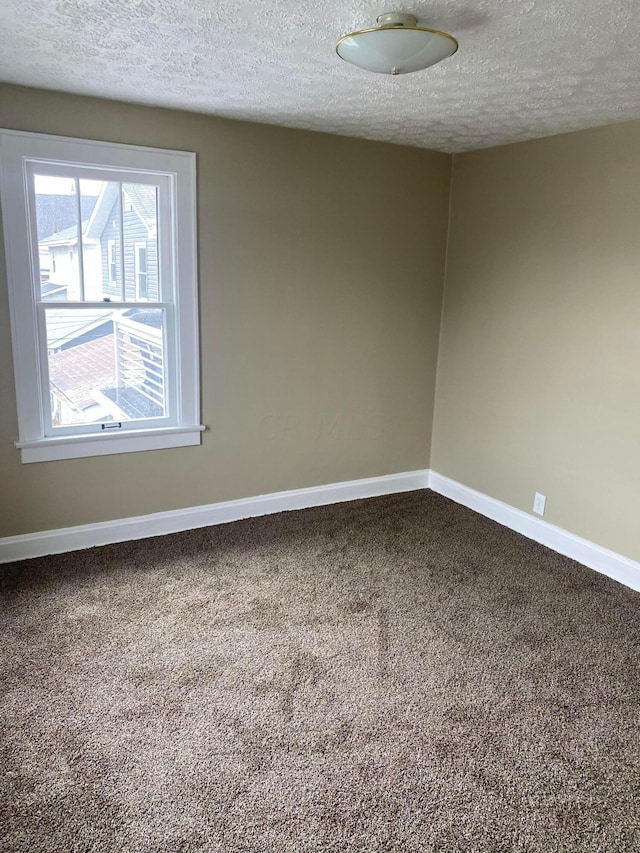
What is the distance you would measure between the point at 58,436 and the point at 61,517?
46 centimetres

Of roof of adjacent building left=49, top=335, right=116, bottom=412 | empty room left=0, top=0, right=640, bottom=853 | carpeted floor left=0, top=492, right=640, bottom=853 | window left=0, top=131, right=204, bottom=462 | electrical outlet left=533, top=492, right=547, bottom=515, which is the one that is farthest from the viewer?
electrical outlet left=533, top=492, right=547, bottom=515

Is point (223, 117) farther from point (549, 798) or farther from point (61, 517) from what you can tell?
point (549, 798)

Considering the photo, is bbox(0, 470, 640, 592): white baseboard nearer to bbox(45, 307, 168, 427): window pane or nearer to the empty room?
the empty room

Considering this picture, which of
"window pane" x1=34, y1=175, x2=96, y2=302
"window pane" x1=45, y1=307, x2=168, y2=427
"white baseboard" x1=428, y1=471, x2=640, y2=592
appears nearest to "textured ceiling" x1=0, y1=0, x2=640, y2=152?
"window pane" x1=34, y1=175, x2=96, y2=302

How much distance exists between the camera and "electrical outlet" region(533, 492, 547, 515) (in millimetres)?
3715

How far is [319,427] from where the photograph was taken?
4102mm

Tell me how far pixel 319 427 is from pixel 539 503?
57.4 inches

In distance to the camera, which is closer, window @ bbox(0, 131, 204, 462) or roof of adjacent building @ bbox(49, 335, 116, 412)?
window @ bbox(0, 131, 204, 462)

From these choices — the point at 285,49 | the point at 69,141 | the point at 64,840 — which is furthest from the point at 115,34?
the point at 64,840

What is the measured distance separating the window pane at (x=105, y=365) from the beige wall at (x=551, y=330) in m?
2.06

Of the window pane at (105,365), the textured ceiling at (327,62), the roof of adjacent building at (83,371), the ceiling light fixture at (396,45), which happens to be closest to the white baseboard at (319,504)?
the window pane at (105,365)

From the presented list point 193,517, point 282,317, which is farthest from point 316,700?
point 282,317

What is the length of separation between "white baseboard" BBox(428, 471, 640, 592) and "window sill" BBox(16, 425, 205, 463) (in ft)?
6.14

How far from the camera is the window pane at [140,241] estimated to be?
3.27m
